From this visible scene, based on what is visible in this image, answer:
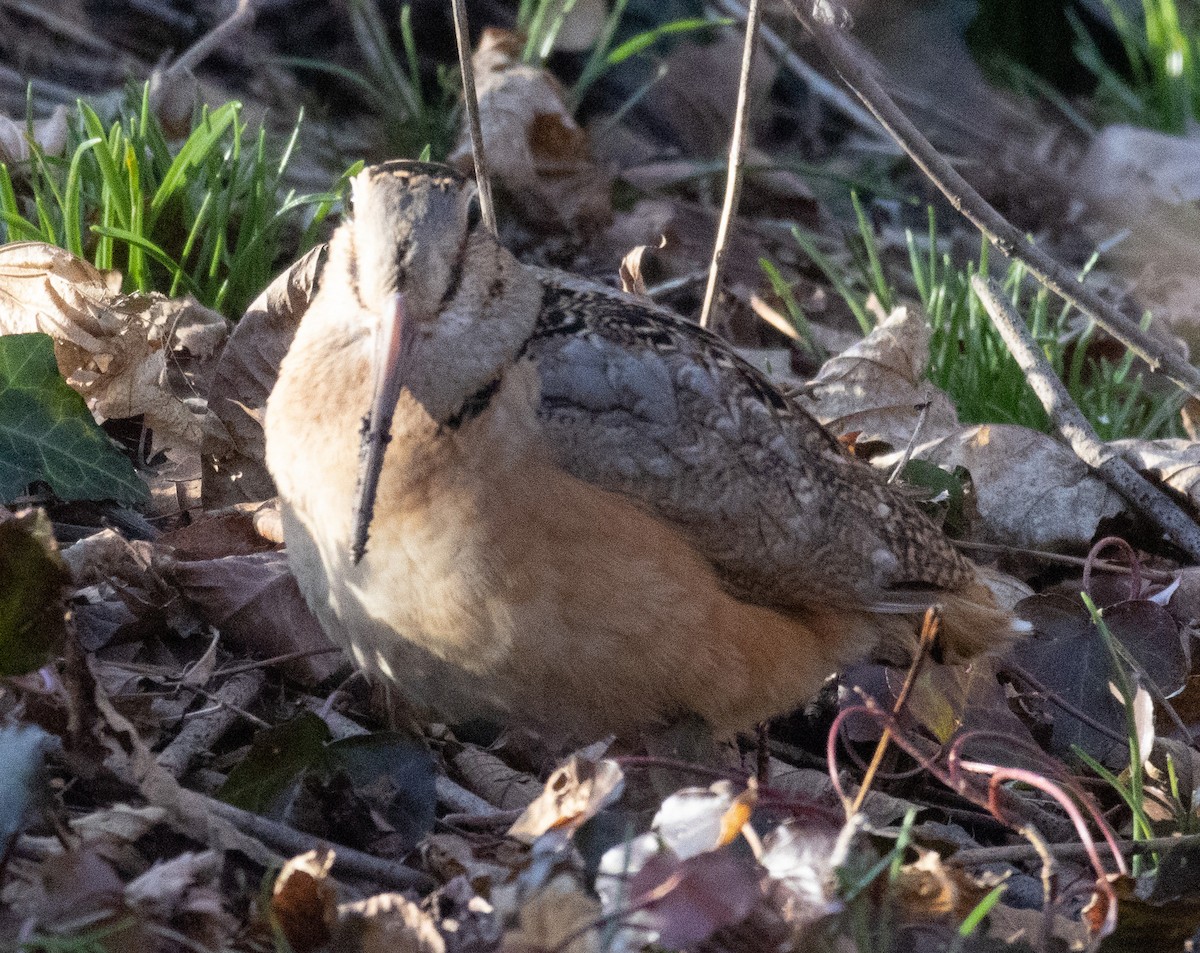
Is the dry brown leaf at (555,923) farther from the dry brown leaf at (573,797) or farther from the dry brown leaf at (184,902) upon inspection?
the dry brown leaf at (184,902)

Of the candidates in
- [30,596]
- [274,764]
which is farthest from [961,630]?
[30,596]

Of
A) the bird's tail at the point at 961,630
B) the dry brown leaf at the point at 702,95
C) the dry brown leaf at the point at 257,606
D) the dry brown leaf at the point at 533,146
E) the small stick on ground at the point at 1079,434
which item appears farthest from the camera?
the dry brown leaf at the point at 702,95

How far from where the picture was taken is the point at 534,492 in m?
2.97

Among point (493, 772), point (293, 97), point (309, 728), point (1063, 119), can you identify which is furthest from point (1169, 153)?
point (309, 728)

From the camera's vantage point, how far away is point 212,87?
612cm

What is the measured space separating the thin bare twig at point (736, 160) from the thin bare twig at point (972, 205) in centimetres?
41

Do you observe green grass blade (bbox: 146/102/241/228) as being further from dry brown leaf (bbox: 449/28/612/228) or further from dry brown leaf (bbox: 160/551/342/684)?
dry brown leaf (bbox: 449/28/612/228)

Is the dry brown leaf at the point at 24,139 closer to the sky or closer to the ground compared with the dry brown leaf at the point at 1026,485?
closer to the sky

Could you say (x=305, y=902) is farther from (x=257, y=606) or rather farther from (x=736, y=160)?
(x=736, y=160)

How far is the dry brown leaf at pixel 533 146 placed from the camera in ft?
18.4

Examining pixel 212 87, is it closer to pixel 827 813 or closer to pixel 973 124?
pixel 973 124

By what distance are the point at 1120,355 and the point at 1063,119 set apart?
2707 millimetres

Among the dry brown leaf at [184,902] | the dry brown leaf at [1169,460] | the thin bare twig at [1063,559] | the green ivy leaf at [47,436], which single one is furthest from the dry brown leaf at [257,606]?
the dry brown leaf at [1169,460]

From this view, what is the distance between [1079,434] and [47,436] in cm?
263
